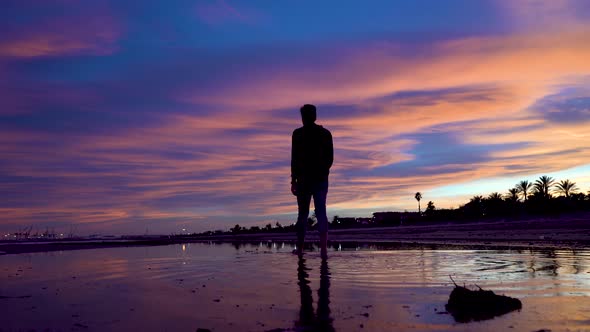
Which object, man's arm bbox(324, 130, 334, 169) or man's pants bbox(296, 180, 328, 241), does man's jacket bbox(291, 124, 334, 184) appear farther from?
man's pants bbox(296, 180, 328, 241)

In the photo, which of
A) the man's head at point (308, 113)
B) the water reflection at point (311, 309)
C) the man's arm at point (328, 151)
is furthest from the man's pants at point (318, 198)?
the water reflection at point (311, 309)

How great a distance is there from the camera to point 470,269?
6.61 meters

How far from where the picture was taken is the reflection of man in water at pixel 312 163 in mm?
8906

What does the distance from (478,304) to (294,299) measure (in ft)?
5.04

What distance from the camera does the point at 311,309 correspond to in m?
3.77

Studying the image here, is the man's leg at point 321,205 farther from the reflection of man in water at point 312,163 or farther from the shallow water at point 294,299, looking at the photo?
the shallow water at point 294,299

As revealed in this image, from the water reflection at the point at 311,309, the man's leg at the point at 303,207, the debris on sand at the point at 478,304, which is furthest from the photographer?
the man's leg at the point at 303,207

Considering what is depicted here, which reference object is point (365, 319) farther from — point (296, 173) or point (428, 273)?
point (296, 173)

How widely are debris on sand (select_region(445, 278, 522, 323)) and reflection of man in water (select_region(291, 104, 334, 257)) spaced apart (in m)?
5.39

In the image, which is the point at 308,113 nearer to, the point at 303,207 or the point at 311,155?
the point at 311,155

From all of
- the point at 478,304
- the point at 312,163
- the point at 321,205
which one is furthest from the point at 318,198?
the point at 478,304

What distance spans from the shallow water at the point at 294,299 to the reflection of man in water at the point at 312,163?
2096mm

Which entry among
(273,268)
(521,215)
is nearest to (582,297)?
(273,268)

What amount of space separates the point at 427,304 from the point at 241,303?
1524mm
